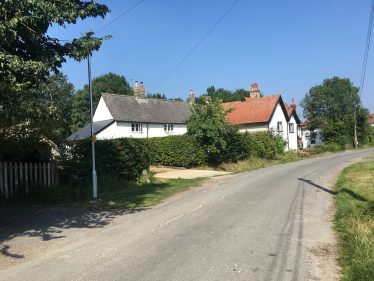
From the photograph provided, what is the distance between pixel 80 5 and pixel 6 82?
3.06 metres

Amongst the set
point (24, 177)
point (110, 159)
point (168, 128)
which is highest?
point (168, 128)

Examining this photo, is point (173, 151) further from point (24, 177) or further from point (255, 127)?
point (255, 127)

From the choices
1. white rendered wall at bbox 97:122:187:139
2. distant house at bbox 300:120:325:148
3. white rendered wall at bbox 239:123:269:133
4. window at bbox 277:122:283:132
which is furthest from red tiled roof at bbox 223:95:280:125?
distant house at bbox 300:120:325:148

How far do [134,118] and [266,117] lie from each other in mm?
14902

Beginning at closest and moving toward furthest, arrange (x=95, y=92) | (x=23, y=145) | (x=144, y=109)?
→ (x=23, y=145) → (x=144, y=109) → (x=95, y=92)

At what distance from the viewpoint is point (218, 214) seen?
11.8 metres

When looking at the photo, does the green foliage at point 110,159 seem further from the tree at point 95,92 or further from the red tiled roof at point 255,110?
the tree at point 95,92

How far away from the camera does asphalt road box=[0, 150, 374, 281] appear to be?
6.57 metres

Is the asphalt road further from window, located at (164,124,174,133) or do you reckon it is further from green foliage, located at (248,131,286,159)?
window, located at (164,124,174,133)

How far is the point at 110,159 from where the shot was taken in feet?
64.3

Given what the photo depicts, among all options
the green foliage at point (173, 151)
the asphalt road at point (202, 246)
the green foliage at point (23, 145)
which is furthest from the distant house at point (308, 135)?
the asphalt road at point (202, 246)

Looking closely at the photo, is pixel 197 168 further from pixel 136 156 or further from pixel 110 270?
pixel 110 270

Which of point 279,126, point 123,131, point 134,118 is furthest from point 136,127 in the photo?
point 279,126

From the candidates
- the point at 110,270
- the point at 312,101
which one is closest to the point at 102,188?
the point at 110,270
